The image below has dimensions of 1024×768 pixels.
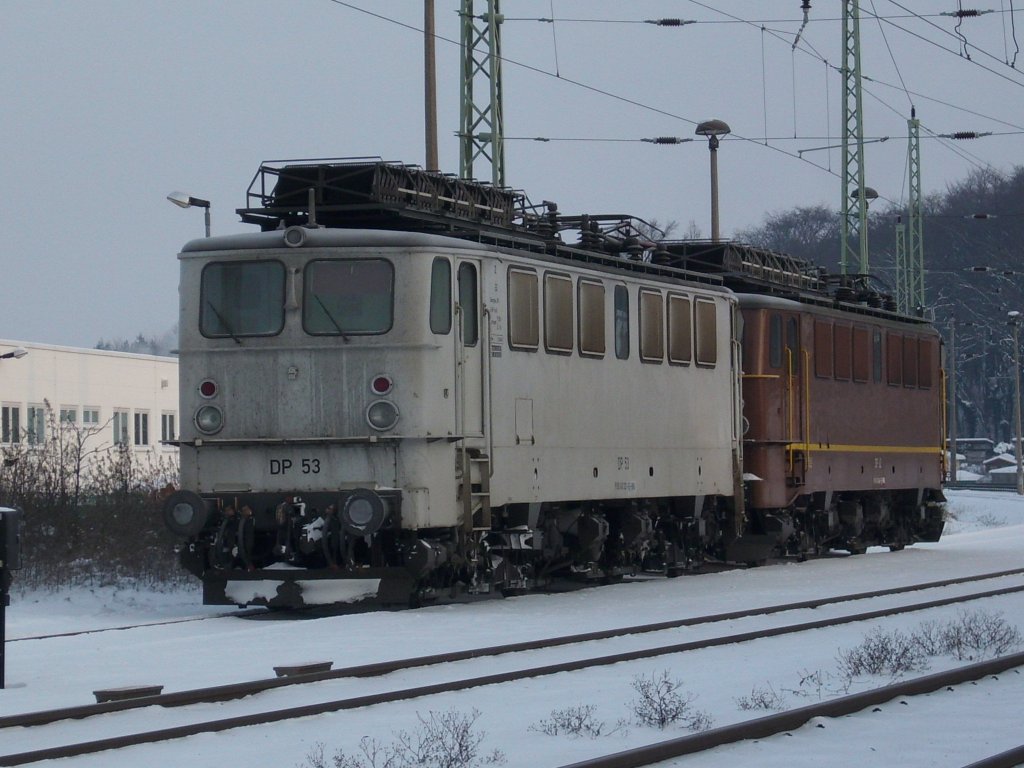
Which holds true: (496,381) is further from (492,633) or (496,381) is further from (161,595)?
(161,595)

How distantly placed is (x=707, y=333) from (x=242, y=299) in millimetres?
6632

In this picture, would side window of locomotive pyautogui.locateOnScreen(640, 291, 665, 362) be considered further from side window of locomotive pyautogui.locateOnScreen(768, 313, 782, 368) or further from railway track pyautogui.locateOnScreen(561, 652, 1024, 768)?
railway track pyautogui.locateOnScreen(561, 652, 1024, 768)

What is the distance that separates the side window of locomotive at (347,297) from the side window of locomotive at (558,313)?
2.17 m

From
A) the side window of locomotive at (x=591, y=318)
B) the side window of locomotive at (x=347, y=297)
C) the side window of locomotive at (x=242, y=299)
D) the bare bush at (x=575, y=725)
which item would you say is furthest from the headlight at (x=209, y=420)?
the bare bush at (x=575, y=725)

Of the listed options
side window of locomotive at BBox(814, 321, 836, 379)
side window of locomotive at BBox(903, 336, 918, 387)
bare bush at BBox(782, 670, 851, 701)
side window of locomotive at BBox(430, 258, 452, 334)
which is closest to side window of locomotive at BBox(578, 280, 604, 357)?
side window of locomotive at BBox(430, 258, 452, 334)

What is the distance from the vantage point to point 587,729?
30.0 ft

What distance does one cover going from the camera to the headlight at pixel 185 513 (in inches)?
618

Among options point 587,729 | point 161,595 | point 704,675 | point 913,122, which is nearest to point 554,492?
point 161,595

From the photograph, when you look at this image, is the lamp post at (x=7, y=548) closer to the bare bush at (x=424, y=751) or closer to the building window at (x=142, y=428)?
the bare bush at (x=424, y=751)

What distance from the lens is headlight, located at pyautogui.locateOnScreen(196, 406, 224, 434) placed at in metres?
16.2

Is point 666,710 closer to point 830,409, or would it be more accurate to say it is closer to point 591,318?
point 591,318

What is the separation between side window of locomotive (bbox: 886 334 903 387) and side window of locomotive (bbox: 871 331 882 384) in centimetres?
33

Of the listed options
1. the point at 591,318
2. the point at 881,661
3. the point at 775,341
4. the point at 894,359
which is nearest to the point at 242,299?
the point at 591,318

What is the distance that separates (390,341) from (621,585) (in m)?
5.13
